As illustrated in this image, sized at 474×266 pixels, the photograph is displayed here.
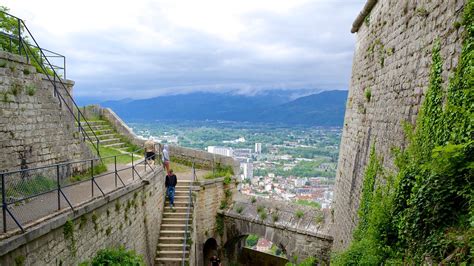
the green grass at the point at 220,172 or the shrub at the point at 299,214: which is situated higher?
the green grass at the point at 220,172

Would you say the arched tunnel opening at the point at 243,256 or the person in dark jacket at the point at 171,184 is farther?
the arched tunnel opening at the point at 243,256

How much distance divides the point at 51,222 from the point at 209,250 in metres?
10.3

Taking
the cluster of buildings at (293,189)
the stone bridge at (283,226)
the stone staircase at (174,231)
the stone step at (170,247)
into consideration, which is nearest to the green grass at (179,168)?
the stone staircase at (174,231)

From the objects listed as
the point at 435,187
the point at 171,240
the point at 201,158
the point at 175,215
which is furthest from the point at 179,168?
the point at 435,187

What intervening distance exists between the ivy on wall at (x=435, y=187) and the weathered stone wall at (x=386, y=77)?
1.26 feet

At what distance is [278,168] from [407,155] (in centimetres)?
3860

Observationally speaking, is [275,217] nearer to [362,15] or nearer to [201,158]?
[201,158]

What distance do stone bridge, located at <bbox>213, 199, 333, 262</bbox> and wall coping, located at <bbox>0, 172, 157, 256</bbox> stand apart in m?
6.39

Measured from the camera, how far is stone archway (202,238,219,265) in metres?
14.8

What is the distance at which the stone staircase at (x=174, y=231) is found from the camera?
439 inches

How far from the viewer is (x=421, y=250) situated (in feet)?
13.8

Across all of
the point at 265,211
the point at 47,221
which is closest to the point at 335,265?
the point at 47,221

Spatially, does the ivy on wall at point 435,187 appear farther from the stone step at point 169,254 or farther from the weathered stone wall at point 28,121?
the weathered stone wall at point 28,121

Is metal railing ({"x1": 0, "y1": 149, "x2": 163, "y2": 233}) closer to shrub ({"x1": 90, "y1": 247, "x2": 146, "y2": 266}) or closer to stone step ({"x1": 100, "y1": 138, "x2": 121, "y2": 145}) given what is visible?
shrub ({"x1": 90, "y1": 247, "x2": 146, "y2": 266})
